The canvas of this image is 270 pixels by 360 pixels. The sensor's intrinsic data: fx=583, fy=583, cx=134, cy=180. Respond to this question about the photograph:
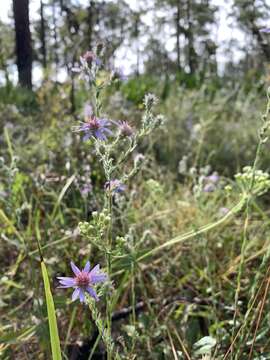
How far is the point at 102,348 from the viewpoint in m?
1.15

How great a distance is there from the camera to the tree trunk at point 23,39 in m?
1.43

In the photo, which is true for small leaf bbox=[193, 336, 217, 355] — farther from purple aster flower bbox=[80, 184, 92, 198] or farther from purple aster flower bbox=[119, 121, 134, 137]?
purple aster flower bbox=[80, 184, 92, 198]

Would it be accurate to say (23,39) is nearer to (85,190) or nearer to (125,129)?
(85,190)

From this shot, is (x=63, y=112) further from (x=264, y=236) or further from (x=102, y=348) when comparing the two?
(x=102, y=348)

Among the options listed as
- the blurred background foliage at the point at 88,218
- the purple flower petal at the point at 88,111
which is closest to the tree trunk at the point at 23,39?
the blurred background foliage at the point at 88,218

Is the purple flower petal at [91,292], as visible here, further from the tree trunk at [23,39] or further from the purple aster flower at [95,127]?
the tree trunk at [23,39]

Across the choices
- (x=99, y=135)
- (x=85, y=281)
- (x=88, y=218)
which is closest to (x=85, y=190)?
(x=88, y=218)

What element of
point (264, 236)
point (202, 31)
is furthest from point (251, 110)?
point (264, 236)

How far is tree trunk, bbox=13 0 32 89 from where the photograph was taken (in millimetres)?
1433

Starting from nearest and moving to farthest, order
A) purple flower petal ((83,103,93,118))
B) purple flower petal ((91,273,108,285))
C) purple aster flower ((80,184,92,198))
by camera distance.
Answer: purple flower petal ((91,273,108,285)) < purple flower petal ((83,103,93,118)) < purple aster flower ((80,184,92,198))

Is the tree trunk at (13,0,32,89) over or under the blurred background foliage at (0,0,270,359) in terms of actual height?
over

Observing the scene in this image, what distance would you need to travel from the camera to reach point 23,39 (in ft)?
5.29

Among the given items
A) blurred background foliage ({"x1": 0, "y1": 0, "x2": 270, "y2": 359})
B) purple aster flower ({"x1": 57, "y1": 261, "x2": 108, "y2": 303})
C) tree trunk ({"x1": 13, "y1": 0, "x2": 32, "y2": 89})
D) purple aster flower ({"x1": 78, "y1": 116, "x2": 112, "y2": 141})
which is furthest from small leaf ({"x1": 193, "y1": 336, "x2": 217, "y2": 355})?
tree trunk ({"x1": 13, "y1": 0, "x2": 32, "y2": 89})

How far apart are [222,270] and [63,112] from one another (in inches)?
55.2
